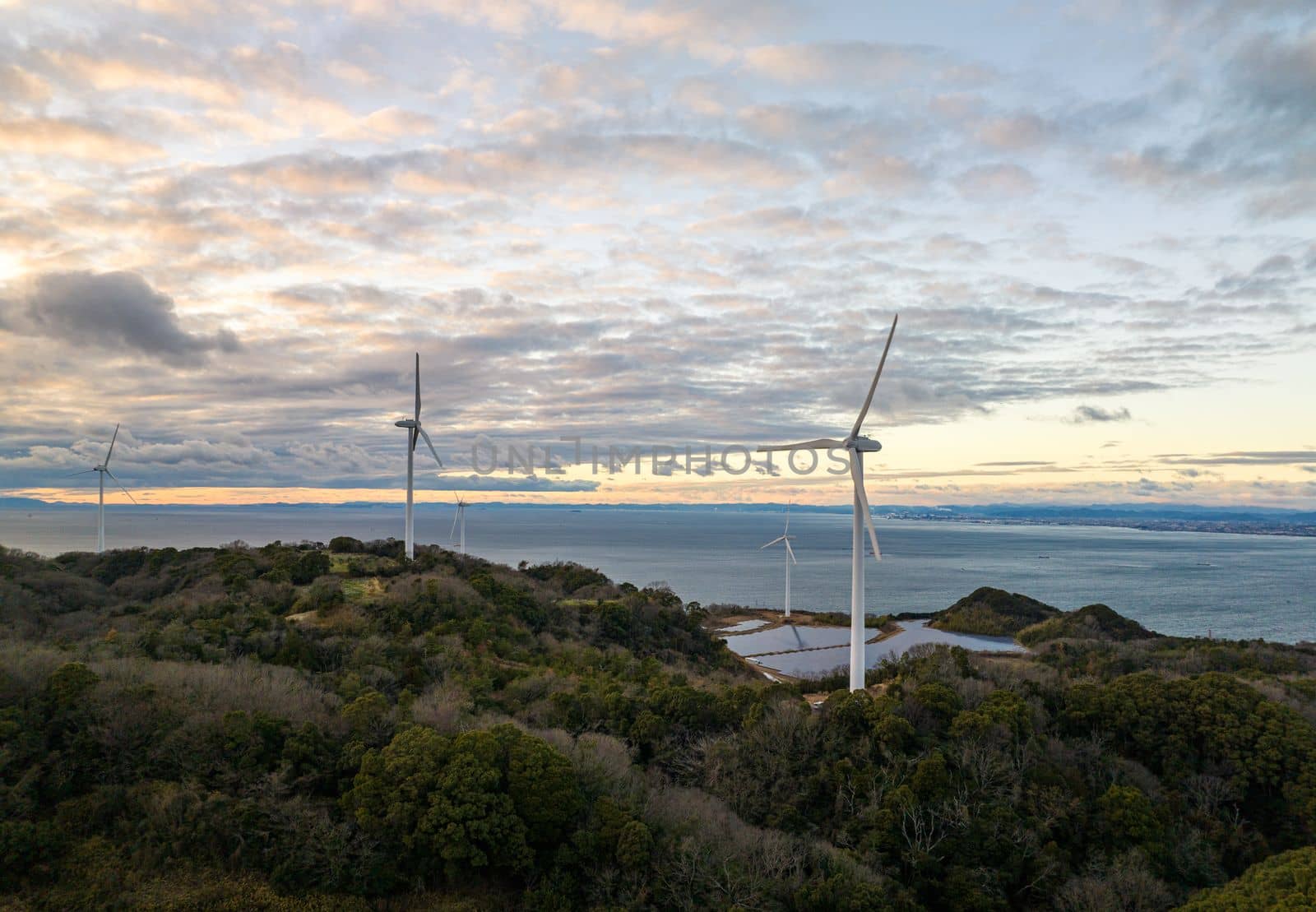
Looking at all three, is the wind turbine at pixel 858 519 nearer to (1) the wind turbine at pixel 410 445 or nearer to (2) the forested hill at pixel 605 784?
(2) the forested hill at pixel 605 784

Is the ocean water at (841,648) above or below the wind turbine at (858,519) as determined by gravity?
below

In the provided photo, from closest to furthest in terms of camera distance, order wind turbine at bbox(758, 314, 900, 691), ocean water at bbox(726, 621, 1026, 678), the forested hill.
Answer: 1. the forested hill
2. wind turbine at bbox(758, 314, 900, 691)
3. ocean water at bbox(726, 621, 1026, 678)

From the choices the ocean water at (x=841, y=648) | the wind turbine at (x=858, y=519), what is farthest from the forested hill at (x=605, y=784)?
the ocean water at (x=841, y=648)

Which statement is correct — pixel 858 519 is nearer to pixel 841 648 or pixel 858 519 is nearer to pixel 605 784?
pixel 605 784

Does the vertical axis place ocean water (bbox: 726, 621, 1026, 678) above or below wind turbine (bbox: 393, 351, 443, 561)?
below

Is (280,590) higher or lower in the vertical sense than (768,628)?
higher

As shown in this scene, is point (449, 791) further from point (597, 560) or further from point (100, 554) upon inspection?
point (597, 560)

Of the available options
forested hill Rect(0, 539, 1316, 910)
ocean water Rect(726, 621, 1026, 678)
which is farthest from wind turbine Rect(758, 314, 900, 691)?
ocean water Rect(726, 621, 1026, 678)

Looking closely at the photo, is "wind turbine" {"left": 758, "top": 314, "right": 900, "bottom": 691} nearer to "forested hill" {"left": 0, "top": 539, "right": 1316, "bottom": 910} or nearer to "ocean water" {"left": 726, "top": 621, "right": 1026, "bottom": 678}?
"forested hill" {"left": 0, "top": 539, "right": 1316, "bottom": 910}

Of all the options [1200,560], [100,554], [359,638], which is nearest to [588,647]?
[359,638]
